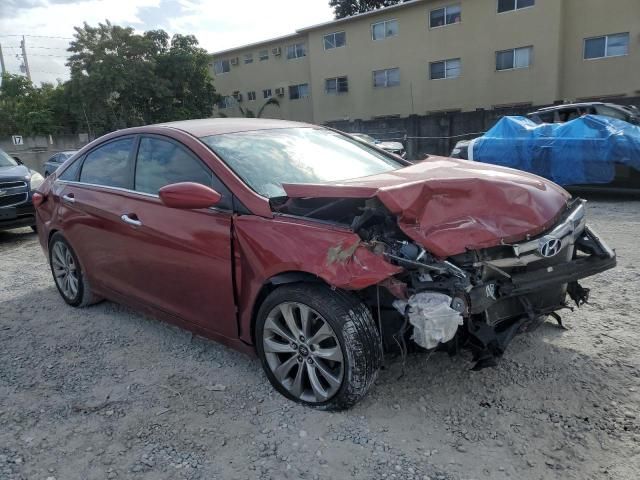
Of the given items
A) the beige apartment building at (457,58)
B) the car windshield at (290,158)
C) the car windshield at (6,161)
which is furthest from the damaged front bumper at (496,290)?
the beige apartment building at (457,58)

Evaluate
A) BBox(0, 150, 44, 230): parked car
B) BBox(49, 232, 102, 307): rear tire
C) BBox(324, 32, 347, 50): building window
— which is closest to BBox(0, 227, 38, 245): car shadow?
BBox(0, 150, 44, 230): parked car

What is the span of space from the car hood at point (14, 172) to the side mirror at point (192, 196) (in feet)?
21.1

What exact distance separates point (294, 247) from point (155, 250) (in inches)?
48.7

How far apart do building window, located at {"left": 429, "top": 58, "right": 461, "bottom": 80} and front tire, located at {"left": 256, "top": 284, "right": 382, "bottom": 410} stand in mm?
24815

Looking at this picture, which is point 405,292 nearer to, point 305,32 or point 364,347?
point 364,347

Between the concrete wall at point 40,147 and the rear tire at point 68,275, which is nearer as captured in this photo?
the rear tire at point 68,275

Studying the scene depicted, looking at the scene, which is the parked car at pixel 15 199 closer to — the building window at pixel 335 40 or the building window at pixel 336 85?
the building window at pixel 336 85

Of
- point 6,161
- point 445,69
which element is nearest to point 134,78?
point 445,69

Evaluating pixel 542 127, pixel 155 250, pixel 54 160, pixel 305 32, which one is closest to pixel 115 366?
pixel 155 250

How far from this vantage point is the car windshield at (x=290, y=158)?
126 inches

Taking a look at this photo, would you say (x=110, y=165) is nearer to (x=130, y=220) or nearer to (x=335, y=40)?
(x=130, y=220)

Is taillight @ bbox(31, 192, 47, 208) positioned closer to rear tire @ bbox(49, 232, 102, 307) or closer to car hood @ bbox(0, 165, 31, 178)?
rear tire @ bbox(49, 232, 102, 307)

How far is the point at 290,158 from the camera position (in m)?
3.46

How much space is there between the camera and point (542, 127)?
920cm
